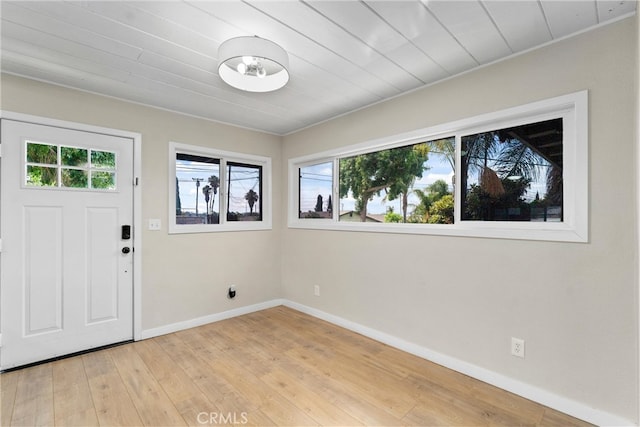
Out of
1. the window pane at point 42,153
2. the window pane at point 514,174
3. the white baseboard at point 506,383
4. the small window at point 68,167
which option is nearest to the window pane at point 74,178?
the small window at point 68,167

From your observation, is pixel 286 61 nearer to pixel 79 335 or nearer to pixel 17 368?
pixel 79 335

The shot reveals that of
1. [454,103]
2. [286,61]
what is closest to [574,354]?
[454,103]

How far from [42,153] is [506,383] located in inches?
161

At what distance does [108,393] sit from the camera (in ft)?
6.87

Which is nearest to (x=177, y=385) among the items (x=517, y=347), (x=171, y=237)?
(x=171, y=237)

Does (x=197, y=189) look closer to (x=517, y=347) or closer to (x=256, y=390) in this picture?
(x=256, y=390)

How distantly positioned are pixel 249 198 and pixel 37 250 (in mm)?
2127

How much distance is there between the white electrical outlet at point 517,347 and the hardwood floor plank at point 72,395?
2751 mm

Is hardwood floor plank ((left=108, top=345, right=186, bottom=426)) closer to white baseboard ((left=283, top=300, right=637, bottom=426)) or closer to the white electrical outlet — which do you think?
white baseboard ((left=283, top=300, right=637, bottom=426))

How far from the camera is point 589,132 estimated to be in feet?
5.92

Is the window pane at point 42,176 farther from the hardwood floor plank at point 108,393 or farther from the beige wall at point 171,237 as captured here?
the hardwood floor plank at point 108,393

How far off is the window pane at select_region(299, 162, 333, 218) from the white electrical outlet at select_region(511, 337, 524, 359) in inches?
86.5

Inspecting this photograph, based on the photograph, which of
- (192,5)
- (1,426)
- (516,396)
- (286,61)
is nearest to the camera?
(192,5)

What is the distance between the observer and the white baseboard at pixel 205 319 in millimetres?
3078
